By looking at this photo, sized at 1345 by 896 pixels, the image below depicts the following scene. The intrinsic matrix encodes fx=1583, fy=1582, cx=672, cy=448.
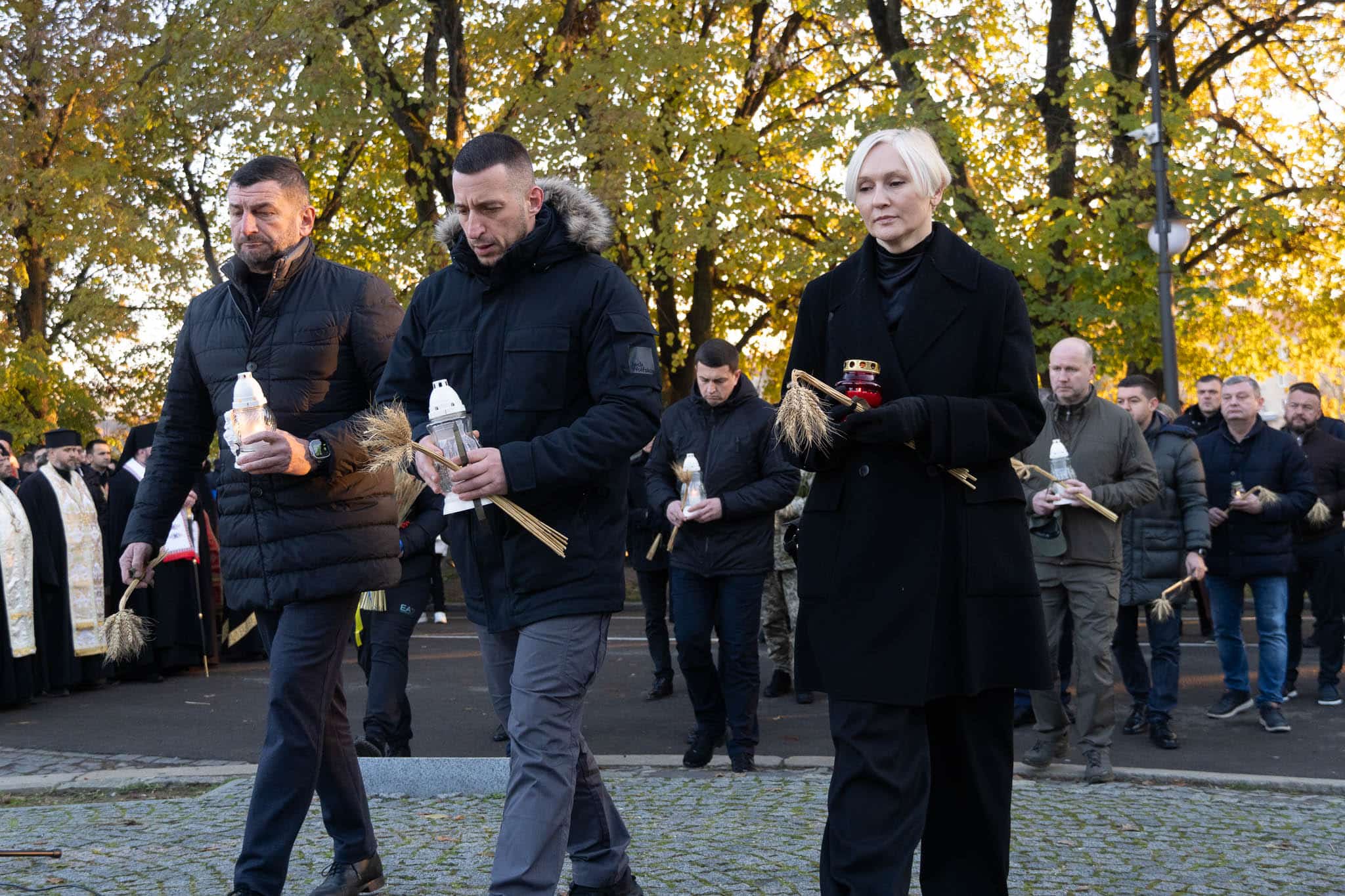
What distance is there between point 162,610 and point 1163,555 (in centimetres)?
914

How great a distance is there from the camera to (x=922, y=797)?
396 centimetres

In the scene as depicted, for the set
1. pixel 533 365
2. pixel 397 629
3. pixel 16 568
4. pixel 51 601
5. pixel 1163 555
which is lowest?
pixel 397 629

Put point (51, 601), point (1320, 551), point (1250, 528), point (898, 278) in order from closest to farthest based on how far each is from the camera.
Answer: point (898, 278) → point (1250, 528) → point (1320, 551) → point (51, 601)

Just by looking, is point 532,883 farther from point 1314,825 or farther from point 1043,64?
point 1043,64

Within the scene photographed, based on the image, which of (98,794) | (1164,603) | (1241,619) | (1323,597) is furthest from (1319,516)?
(98,794)

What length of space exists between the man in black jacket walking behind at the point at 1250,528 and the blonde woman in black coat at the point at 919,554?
6473 millimetres

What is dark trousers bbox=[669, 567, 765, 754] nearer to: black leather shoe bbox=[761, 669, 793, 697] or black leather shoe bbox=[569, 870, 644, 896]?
black leather shoe bbox=[761, 669, 793, 697]

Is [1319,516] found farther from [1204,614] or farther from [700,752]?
[700,752]

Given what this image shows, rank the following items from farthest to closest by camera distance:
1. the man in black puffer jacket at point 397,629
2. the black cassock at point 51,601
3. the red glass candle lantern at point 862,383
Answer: the black cassock at point 51,601 → the man in black puffer jacket at point 397,629 → the red glass candle lantern at point 862,383

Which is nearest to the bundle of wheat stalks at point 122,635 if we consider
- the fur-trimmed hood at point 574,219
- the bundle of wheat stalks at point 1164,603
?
the fur-trimmed hood at point 574,219

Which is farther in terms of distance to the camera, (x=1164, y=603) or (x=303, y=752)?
(x=1164, y=603)

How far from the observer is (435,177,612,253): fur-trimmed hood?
4.70 m

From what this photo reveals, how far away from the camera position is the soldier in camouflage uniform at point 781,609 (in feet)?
37.6

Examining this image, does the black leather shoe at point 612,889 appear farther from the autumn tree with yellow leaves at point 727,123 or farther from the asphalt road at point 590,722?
the autumn tree with yellow leaves at point 727,123
